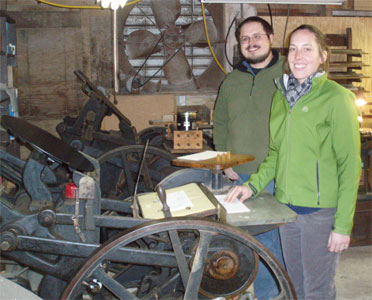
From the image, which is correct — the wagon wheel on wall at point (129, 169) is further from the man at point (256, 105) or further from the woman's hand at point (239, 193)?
the woman's hand at point (239, 193)

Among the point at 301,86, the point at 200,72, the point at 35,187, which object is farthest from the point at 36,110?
the point at 301,86

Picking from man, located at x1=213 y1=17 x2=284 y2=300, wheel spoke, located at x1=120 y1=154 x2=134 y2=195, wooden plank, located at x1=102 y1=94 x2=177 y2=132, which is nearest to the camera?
man, located at x1=213 y1=17 x2=284 y2=300

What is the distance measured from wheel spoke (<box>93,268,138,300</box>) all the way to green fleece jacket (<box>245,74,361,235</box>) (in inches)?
30.2

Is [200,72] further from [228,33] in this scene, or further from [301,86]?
[301,86]

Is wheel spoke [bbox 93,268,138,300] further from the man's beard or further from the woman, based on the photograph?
the man's beard

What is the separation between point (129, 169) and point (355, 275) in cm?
190

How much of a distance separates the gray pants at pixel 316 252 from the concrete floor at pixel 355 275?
1075mm

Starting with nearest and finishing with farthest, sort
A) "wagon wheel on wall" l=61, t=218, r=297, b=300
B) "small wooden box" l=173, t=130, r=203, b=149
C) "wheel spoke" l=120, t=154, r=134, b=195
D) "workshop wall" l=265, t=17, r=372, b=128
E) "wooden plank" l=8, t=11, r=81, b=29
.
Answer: "wagon wheel on wall" l=61, t=218, r=297, b=300 → "small wooden box" l=173, t=130, r=203, b=149 → "wheel spoke" l=120, t=154, r=134, b=195 → "workshop wall" l=265, t=17, r=372, b=128 → "wooden plank" l=8, t=11, r=81, b=29

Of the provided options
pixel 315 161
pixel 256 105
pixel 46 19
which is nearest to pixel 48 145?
pixel 315 161

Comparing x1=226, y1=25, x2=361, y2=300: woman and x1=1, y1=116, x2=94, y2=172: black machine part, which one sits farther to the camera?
x1=1, y1=116, x2=94, y2=172: black machine part

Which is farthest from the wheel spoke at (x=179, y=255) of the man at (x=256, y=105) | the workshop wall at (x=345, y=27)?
the workshop wall at (x=345, y=27)

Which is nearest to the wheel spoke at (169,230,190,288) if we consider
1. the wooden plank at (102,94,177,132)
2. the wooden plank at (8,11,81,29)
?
the wooden plank at (102,94,177,132)

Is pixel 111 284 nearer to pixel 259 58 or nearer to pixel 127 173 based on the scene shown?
pixel 259 58

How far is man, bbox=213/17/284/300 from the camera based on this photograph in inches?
94.0
